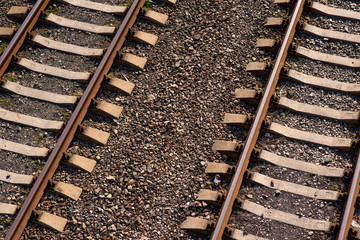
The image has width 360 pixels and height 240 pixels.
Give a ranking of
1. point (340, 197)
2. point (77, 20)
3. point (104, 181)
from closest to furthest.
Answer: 1. point (340, 197)
2. point (104, 181)
3. point (77, 20)

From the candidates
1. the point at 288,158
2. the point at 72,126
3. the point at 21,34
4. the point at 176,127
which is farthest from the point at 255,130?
the point at 21,34

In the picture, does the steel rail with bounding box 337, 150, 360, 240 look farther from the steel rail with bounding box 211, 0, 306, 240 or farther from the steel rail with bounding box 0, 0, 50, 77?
the steel rail with bounding box 0, 0, 50, 77

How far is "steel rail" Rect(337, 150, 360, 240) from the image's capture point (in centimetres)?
496

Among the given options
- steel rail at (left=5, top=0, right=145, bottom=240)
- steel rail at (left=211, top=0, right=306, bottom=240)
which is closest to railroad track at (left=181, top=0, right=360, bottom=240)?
steel rail at (left=211, top=0, right=306, bottom=240)

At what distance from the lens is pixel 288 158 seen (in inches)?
221

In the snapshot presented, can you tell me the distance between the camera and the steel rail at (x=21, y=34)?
21.4 ft

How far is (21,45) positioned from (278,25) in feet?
14.3

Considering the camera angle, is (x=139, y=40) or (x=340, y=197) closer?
(x=340, y=197)

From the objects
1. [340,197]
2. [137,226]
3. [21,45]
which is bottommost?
[137,226]

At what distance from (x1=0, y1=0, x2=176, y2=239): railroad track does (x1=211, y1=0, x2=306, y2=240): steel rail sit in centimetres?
198

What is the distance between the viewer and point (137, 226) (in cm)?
538

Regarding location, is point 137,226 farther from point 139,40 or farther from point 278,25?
point 278,25

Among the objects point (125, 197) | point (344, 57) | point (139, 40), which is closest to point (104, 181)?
point (125, 197)

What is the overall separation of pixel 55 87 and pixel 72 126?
92 centimetres
